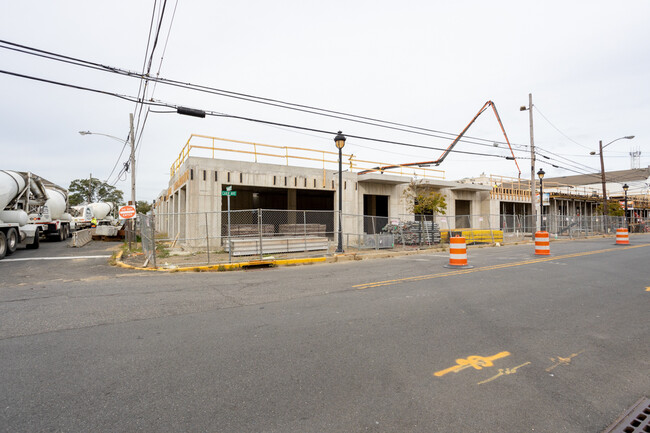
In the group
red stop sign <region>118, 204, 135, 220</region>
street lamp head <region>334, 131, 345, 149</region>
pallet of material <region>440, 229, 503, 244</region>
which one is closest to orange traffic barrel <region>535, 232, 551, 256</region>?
pallet of material <region>440, 229, 503, 244</region>

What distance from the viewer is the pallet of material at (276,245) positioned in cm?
1460

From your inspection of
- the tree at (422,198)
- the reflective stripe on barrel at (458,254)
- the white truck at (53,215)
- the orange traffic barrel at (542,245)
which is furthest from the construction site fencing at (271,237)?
the white truck at (53,215)

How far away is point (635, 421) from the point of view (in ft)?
9.00

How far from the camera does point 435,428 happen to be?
2.65 meters

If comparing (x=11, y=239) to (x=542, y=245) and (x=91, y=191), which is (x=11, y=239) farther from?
(x=91, y=191)

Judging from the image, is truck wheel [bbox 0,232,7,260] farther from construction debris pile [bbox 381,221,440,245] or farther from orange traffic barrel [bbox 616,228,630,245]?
orange traffic barrel [bbox 616,228,630,245]

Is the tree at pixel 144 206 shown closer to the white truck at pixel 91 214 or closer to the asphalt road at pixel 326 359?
the white truck at pixel 91 214

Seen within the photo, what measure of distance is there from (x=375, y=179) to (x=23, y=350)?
21.5 meters

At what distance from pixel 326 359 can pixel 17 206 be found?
21.6 meters

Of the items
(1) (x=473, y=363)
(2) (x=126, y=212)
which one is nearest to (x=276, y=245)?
(2) (x=126, y=212)

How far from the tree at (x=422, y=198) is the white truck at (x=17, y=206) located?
23.5m

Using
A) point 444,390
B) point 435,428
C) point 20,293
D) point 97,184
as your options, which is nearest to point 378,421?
point 435,428

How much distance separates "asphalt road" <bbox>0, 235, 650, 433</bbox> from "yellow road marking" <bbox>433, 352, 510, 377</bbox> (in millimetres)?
23

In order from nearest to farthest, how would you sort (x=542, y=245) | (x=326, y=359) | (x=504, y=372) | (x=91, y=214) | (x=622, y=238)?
(x=504, y=372)
(x=326, y=359)
(x=542, y=245)
(x=622, y=238)
(x=91, y=214)
